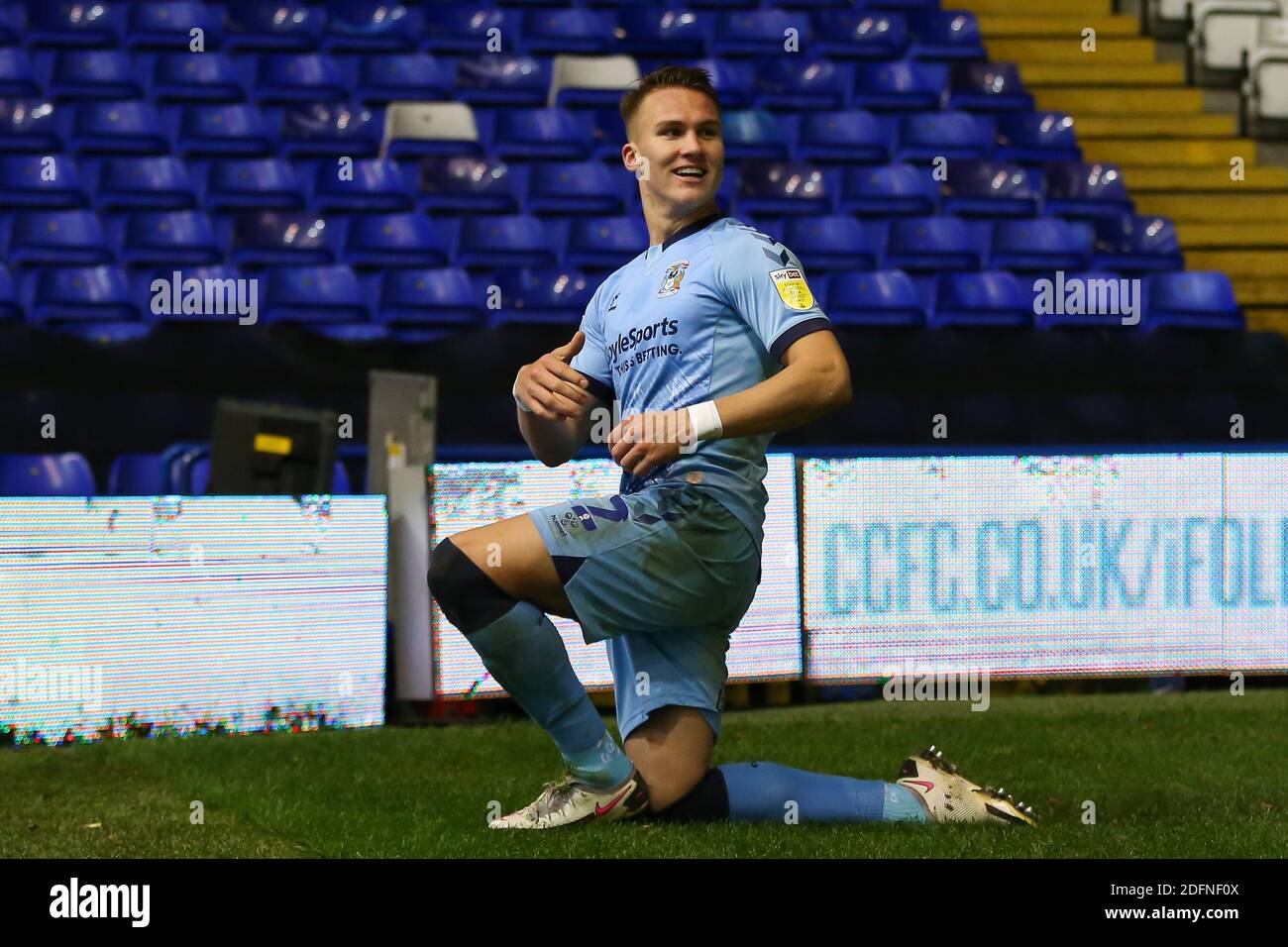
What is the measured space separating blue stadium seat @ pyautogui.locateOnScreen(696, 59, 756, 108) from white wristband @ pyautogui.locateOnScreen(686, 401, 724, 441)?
31.4 ft

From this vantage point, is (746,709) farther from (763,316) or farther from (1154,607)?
(763,316)

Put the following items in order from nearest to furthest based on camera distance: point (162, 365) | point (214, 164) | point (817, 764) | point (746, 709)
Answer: point (817, 764)
point (746, 709)
point (162, 365)
point (214, 164)

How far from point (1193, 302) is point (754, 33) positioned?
4149mm

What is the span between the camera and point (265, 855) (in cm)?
442

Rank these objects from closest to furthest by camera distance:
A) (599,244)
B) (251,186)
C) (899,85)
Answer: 1. (599,244)
2. (251,186)
3. (899,85)

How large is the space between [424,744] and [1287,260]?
925 cm

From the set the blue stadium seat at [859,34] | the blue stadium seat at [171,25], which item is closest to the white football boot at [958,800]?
the blue stadium seat at [859,34]

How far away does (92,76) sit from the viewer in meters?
13.1

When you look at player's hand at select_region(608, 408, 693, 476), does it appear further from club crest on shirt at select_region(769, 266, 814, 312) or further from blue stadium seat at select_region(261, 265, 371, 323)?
blue stadium seat at select_region(261, 265, 371, 323)

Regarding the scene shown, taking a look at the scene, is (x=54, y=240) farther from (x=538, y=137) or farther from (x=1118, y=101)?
(x=1118, y=101)

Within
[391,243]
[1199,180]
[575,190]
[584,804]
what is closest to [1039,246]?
[1199,180]

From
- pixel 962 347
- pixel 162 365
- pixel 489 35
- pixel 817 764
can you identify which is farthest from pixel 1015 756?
pixel 489 35

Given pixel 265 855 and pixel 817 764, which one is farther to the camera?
pixel 817 764

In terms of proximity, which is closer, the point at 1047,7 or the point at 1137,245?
the point at 1137,245
